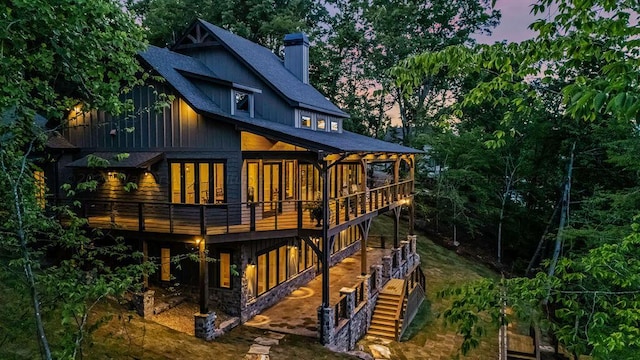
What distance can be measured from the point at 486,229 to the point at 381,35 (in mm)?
17991

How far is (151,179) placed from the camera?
14773 mm

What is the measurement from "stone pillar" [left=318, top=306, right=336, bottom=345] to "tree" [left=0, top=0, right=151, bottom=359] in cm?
764

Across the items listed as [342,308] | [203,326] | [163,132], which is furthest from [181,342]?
[163,132]

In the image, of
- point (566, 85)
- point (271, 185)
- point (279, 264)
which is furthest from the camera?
point (271, 185)

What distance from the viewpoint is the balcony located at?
12.7 meters

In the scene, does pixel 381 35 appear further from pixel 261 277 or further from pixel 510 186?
pixel 261 277

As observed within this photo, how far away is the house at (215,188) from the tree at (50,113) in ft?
21.1

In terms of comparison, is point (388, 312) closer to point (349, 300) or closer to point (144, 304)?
point (349, 300)

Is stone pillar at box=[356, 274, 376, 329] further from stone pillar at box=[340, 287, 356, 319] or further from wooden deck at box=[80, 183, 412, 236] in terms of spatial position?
wooden deck at box=[80, 183, 412, 236]

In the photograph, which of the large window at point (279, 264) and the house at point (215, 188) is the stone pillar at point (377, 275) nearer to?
the house at point (215, 188)

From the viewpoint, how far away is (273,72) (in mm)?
20328

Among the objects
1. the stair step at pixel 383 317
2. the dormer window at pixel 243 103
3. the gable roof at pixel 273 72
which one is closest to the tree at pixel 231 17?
the gable roof at pixel 273 72

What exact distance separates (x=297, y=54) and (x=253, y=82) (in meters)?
5.28

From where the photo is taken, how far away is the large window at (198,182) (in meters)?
14.2
